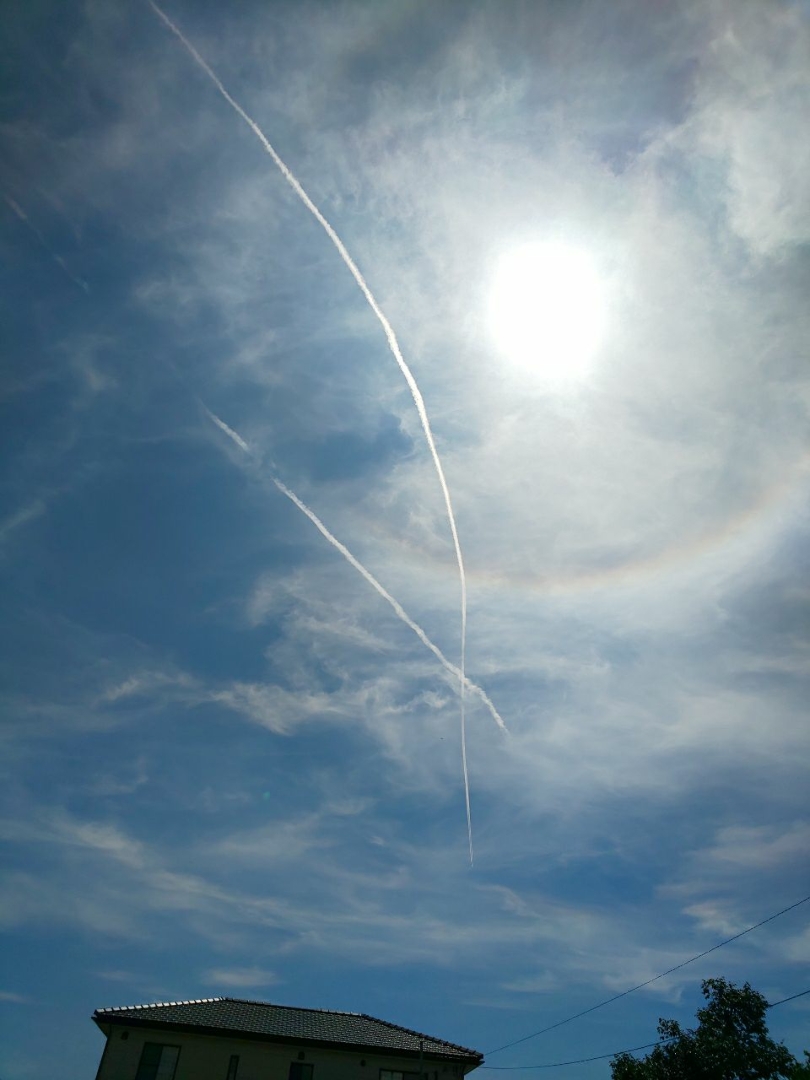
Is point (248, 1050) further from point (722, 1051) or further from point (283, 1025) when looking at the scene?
point (722, 1051)

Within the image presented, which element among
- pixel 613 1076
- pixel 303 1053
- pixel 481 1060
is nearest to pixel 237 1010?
pixel 303 1053

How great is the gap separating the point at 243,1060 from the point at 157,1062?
4019mm

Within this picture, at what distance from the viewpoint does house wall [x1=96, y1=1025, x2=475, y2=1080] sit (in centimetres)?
3148

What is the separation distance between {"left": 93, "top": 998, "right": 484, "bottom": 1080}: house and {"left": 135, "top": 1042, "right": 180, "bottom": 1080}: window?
4cm

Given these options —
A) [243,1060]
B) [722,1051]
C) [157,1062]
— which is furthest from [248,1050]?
[722,1051]

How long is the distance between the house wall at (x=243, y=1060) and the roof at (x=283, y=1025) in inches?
15.2

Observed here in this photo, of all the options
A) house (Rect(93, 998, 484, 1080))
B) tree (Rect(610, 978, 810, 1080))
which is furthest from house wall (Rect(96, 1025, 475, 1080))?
tree (Rect(610, 978, 810, 1080))

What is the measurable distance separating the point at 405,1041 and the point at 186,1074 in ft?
38.6

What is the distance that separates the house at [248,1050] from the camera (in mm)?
31672

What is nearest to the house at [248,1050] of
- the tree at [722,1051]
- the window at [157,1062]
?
the window at [157,1062]

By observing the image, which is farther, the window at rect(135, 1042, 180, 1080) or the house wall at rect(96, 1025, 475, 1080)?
the house wall at rect(96, 1025, 475, 1080)

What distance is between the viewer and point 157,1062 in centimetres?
3164

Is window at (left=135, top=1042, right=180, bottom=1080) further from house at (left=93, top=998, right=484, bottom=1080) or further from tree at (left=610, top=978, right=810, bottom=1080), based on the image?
tree at (left=610, top=978, right=810, bottom=1080)

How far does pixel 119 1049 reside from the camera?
31500 mm
